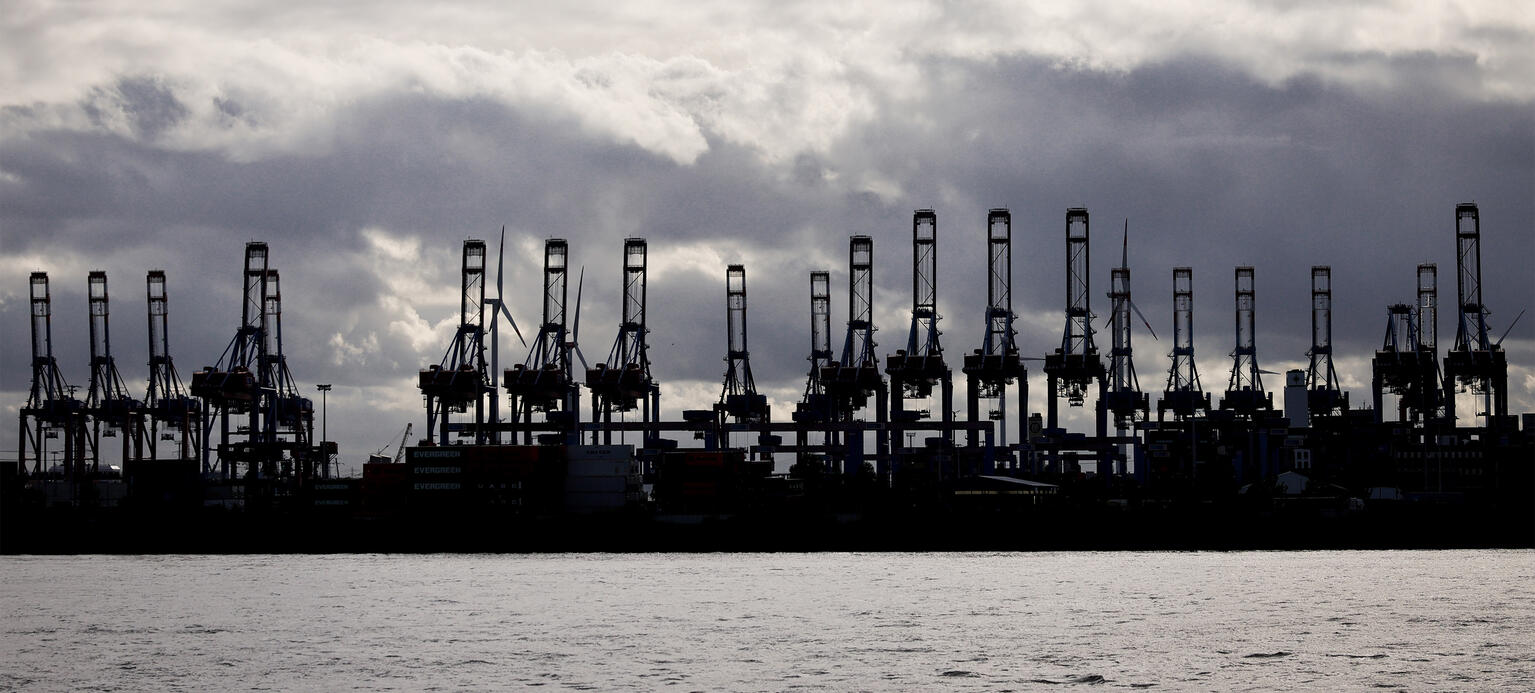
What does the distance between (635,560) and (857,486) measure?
111 ft

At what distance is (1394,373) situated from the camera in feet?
556

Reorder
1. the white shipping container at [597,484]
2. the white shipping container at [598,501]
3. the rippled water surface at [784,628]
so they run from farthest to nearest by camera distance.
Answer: the white shipping container at [597,484]
the white shipping container at [598,501]
the rippled water surface at [784,628]

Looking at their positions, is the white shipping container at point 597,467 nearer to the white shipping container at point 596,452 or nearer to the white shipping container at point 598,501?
the white shipping container at point 596,452

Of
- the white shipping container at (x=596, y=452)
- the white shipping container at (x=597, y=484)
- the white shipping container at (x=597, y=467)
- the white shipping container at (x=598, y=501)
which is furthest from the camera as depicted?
the white shipping container at (x=596, y=452)

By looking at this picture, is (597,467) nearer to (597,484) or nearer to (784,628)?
(597,484)

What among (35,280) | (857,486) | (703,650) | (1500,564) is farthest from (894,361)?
(703,650)

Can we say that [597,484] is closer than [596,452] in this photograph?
Yes

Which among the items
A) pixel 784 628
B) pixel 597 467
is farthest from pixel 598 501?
pixel 784 628

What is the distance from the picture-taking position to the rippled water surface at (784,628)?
59.8 m

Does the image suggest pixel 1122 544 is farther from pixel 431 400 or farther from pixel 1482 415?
pixel 431 400

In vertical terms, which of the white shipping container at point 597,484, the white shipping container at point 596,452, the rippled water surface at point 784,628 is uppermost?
the white shipping container at point 596,452

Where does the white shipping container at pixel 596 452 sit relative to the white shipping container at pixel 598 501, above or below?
above

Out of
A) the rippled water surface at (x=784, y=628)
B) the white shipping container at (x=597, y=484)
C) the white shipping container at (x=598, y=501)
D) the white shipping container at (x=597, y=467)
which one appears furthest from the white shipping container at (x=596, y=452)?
the rippled water surface at (x=784, y=628)

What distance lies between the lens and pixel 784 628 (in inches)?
2992
